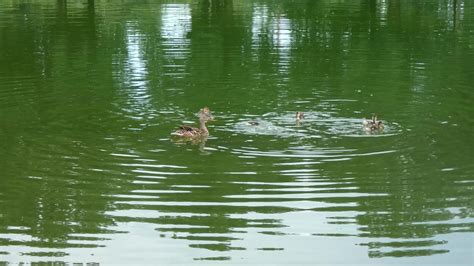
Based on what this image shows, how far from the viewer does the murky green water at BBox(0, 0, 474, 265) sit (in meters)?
16.3

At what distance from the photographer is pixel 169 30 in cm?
4853

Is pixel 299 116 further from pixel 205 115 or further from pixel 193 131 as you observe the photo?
pixel 193 131

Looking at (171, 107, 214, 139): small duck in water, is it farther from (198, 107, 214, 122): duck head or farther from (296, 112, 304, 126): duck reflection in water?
(296, 112, 304, 126): duck reflection in water

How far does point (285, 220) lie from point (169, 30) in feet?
106

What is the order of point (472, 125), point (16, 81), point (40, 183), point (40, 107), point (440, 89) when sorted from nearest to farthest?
point (40, 183)
point (472, 125)
point (40, 107)
point (440, 89)
point (16, 81)

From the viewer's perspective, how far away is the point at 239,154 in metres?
21.7

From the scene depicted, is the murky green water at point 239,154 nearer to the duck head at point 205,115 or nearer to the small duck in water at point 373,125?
the duck head at point 205,115

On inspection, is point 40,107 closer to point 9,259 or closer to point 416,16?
point 9,259

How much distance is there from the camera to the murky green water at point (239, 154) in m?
16.3

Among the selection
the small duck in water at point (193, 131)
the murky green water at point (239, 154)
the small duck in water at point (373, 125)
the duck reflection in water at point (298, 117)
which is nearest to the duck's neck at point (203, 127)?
the small duck in water at point (193, 131)

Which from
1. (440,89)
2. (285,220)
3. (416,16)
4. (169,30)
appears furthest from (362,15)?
(285,220)

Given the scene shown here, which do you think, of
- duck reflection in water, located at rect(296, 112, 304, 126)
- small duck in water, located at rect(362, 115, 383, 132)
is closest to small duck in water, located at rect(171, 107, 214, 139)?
duck reflection in water, located at rect(296, 112, 304, 126)

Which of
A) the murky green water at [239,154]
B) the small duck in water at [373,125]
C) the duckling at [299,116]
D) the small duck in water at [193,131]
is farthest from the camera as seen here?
the duckling at [299,116]

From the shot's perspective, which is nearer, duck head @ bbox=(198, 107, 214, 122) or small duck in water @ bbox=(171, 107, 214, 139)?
small duck in water @ bbox=(171, 107, 214, 139)
